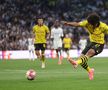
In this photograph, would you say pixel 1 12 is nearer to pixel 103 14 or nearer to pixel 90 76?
pixel 103 14

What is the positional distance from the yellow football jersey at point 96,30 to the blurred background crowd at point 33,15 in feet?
88.0

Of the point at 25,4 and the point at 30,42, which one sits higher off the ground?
the point at 25,4

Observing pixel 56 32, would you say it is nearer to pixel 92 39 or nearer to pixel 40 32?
pixel 40 32

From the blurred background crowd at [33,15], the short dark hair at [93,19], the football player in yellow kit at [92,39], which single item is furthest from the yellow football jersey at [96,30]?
the blurred background crowd at [33,15]

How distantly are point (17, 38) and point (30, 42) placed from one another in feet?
11.2

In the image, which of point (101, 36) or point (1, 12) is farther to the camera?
point (1, 12)

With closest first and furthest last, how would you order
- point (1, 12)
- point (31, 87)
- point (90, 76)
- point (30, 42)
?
point (31, 87) < point (90, 76) < point (30, 42) < point (1, 12)

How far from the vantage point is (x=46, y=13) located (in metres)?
48.8

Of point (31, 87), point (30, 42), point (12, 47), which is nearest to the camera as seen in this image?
point (31, 87)

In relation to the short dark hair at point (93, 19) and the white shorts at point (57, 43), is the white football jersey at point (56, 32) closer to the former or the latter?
the white shorts at point (57, 43)

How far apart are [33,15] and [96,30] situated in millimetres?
31458

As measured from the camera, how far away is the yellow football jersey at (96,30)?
55.8 ft

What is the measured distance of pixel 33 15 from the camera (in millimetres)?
48344

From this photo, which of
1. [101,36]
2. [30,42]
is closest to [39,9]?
[30,42]
